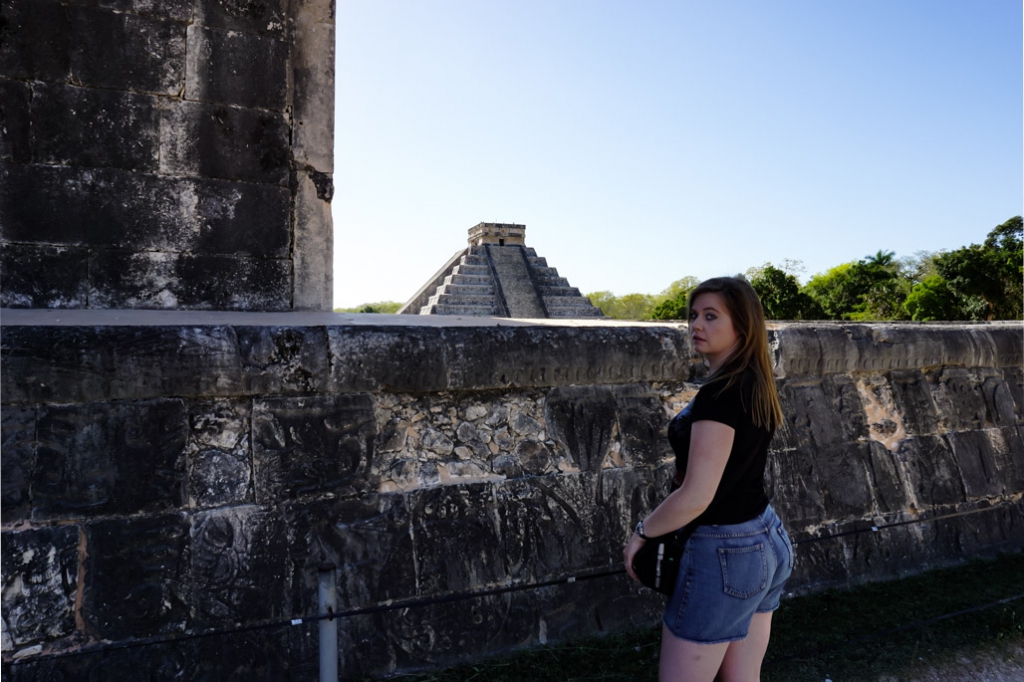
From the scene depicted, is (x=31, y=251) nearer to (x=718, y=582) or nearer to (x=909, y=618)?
(x=718, y=582)

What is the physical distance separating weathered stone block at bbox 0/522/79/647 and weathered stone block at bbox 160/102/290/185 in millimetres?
2053

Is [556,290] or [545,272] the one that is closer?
[556,290]

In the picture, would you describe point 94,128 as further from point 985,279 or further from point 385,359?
point 985,279

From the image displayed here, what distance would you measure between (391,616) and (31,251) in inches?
95.7

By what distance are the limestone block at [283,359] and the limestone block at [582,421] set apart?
1.06 metres

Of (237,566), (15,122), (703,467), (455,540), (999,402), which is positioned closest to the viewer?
(703,467)

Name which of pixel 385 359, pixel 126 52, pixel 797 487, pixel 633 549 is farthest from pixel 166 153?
pixel 797 487

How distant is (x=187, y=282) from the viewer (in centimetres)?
403

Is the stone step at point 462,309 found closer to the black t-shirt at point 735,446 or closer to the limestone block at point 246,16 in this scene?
the limestone block at point 246,16

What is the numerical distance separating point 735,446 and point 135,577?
206 cm

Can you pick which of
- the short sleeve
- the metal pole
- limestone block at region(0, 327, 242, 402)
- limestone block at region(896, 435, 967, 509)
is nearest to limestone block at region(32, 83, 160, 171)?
limestone block at region(0, 327, 242, 402)

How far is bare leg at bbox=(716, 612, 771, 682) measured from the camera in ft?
7.23

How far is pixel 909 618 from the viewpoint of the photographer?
3783 millimetres

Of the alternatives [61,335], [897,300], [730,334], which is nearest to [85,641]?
[61,335]
